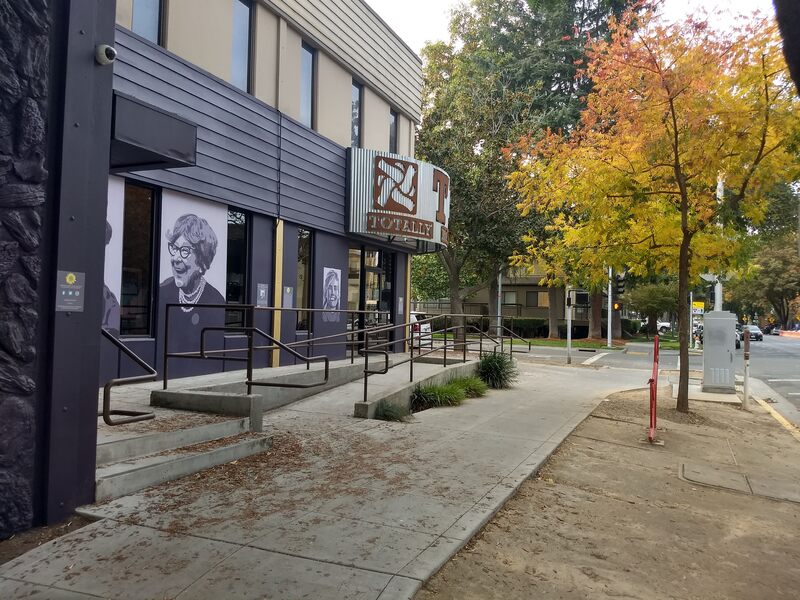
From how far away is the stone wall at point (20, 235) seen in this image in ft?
12.3

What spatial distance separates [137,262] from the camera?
852 centimetres

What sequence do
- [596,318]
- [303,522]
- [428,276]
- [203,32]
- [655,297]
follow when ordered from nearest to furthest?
1. [303,522]
2. [203,32]
3. [428,276]
4. [655,297]
5. [596,318]

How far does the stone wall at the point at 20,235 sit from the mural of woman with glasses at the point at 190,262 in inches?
199

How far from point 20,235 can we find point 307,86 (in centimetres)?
964

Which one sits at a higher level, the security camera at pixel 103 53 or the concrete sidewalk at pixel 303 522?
the security camera at pixel 103 53

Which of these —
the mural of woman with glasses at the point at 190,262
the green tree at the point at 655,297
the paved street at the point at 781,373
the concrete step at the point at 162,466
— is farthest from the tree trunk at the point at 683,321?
the green tree at the point at 655,297

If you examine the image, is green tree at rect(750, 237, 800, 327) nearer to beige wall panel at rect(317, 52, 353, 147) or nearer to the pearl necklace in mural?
beige wall panel at rect(317, 52, 353, 147)

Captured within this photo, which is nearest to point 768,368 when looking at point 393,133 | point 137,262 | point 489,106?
point 489,106

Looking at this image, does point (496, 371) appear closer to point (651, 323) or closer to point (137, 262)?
point (137, 262)

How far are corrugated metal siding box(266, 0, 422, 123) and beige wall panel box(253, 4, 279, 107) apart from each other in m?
0.27

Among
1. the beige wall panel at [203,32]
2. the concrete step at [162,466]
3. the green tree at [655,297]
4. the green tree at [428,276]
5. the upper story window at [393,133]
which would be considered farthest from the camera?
the green tree at [655,297]

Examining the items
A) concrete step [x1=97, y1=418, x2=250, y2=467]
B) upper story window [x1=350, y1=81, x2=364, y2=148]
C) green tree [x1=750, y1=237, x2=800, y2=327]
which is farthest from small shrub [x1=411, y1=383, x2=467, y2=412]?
green tree [x1=750, y1=237, x2=800, y2=327]

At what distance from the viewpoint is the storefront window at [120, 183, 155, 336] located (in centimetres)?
834

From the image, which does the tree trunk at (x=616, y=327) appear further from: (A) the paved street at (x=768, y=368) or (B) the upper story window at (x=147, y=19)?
(B) the upper story window at (x=147, y=19)
